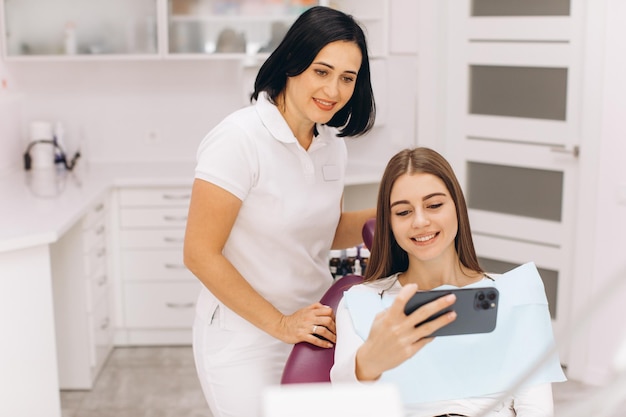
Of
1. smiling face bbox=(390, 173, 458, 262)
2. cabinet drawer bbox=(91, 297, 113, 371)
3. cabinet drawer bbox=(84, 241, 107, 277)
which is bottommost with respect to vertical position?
cabinet drawer bbox=(91, 297, 113, 371)

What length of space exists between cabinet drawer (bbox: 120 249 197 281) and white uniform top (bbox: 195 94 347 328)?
216cm

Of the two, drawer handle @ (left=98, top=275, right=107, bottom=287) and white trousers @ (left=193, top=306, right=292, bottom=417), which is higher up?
white trousers @ (left=193, top=306, right=292, bottom=417)

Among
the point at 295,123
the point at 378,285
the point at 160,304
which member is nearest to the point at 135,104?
the point at 160,304

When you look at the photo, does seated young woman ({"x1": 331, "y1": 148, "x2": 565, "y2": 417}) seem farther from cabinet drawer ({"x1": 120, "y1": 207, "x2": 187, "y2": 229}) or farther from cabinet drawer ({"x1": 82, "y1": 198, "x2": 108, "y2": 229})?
cabinet drawer ({"x1": 120, "y1": 207, "x2": 187, "y2": 229})

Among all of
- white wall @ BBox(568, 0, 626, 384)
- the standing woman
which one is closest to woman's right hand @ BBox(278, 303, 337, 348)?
the standing woman

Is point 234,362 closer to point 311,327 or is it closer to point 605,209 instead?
point 311,327

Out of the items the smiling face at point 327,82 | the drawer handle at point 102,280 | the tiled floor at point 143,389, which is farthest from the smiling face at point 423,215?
the drawer handle at point 102,280

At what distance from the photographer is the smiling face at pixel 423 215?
6.38 feet

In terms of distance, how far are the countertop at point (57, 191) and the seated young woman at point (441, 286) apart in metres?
1.41

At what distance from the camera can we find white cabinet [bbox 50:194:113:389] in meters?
3.68

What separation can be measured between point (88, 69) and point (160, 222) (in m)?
1.05

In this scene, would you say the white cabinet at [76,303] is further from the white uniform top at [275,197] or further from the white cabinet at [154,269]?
the white uniform top at [275,197]

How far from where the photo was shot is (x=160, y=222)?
4.17 metres

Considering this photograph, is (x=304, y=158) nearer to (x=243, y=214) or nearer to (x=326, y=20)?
(x=243, y=214)
